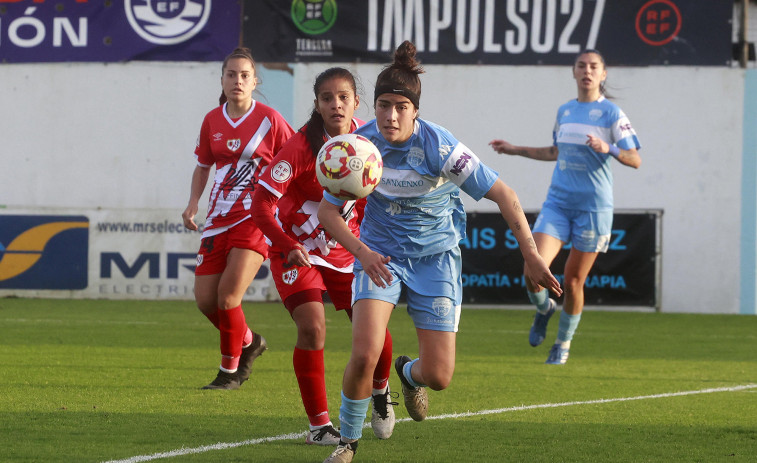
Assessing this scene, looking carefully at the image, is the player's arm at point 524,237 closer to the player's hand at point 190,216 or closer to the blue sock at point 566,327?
the player's hand at point 190,216

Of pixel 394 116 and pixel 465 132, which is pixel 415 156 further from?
pixel 465 132

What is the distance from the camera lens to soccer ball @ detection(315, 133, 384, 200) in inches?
177

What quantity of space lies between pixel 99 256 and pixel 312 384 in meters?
10.0

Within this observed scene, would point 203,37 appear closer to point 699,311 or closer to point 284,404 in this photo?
point 699,311

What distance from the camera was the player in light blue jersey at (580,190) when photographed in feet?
28.6

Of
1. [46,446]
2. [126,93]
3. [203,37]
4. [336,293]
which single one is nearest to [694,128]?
[203,37]

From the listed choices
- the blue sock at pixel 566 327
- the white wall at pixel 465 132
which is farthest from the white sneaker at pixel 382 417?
the white wall at pixel 465 132

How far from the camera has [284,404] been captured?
20.6ft

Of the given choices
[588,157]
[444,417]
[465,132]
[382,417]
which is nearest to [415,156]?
[382,417]

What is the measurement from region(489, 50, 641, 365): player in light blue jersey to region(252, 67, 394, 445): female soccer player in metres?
3.51

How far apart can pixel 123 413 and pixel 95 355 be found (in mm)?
2983

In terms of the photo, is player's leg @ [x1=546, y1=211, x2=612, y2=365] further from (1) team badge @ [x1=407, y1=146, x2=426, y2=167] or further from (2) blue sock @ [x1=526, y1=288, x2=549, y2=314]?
(1) team badge @ [x1=407, y1=146, x2=426, y2=167]

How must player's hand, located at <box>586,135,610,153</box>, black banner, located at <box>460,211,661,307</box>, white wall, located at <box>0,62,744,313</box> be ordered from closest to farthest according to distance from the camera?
player's hand, located at <box>586,135,610,153</box> < black banner, located at <box>460,211,661,307</box> < white wall, located at <box>0,62,744,313</box>

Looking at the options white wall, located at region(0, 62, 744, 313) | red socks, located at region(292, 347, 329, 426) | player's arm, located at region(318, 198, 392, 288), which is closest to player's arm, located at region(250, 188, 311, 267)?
player's arm, located at region(318, 198, 392, 288)
